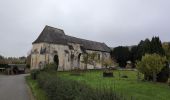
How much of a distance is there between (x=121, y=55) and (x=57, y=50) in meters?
23.9

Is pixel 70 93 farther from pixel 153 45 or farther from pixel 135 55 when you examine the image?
pixel 135 55

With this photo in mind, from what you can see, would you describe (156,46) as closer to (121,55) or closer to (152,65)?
(152,65)

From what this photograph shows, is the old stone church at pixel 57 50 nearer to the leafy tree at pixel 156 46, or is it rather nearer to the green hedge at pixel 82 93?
the leafy tree at pixel 156 46

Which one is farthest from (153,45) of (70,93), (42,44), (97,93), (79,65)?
(79,65)

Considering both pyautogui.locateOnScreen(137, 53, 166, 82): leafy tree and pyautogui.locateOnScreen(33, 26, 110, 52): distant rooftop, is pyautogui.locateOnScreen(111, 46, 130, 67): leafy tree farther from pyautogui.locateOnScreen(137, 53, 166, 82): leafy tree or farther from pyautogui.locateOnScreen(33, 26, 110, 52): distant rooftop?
pyautogui.locateOnScreen(137, 53, 166, 82): leafy tree

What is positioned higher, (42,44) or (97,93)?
(42,44)

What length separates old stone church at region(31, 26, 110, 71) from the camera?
2312 inches

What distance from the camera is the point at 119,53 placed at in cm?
7906

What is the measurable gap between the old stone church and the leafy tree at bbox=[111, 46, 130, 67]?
1187 centimetres

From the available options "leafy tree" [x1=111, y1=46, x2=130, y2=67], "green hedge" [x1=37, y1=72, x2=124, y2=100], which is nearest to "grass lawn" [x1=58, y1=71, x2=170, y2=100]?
"green hedge" [x1=37, y1=72, x2=124, y2=100]

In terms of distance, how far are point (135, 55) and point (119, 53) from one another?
5193 mm

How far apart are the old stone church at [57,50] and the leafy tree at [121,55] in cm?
1187

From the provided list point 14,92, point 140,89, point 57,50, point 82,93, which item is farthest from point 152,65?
point 57,50

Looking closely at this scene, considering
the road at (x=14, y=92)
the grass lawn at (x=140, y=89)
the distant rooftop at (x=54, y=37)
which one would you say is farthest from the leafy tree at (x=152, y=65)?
the distant rooftop at (x=54, y=37)
